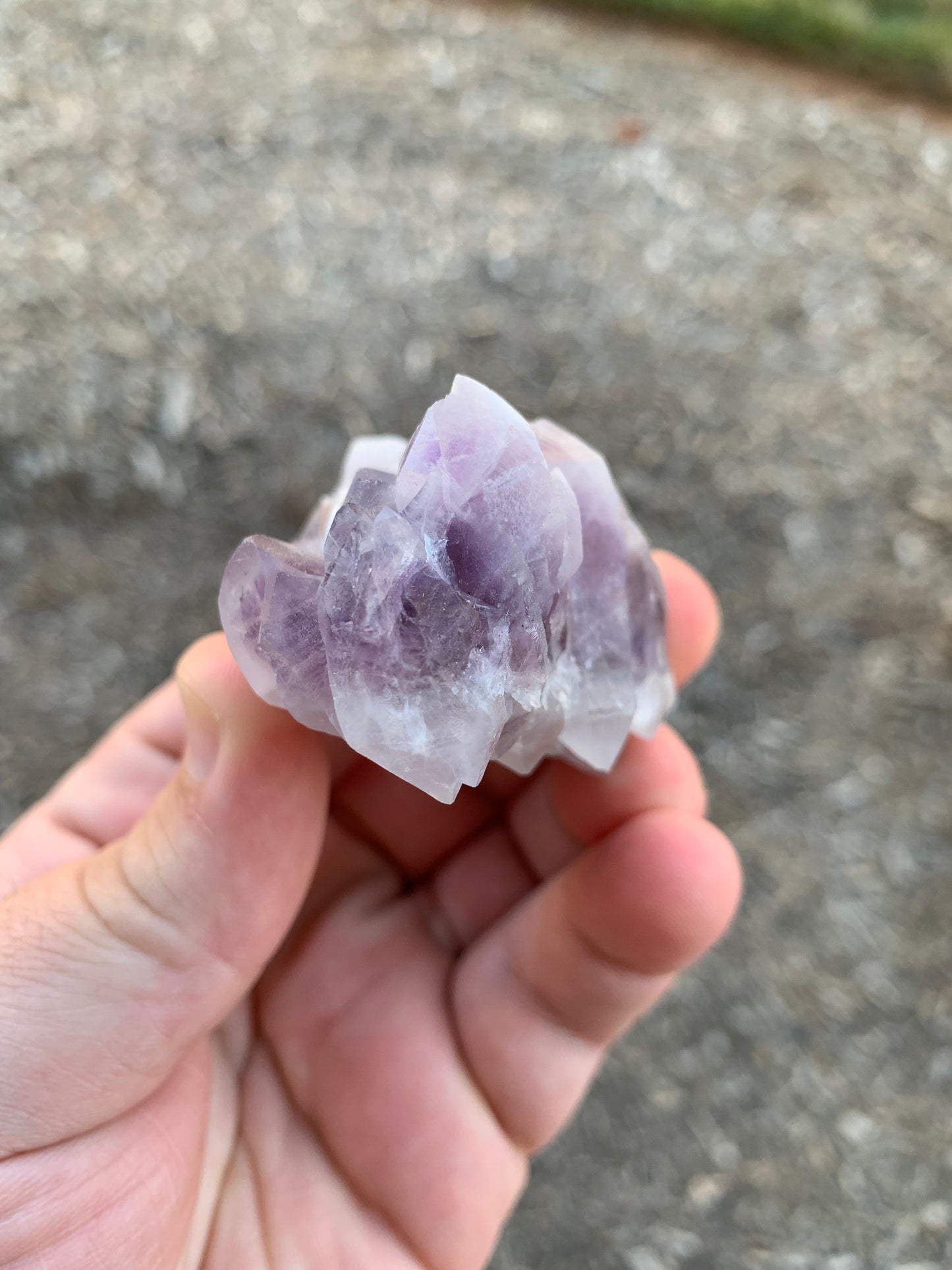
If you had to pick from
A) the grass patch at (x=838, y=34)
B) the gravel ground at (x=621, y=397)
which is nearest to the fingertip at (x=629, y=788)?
the gravel ground at (x=621, y=397)

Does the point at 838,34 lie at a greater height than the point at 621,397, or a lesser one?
greater

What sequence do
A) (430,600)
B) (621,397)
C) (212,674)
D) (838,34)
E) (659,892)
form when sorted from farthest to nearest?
(838,34) → (621,397) → (659,892) → (212,674) → (430,600)

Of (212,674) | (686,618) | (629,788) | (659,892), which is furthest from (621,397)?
(212,674)

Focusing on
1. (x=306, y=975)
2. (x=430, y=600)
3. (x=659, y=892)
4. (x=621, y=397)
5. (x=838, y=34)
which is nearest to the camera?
(x=430, y=600)

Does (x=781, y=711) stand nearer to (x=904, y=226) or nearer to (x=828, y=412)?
(x=828, y=412)

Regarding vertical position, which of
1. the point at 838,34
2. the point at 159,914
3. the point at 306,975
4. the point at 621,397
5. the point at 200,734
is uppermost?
the point at 838,34

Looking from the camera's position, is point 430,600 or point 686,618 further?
point 686,618

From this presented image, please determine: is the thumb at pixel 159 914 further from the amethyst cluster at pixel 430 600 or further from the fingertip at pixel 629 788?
the fingertip at pixel 629 788

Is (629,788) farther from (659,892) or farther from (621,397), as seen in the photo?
(621,397)
